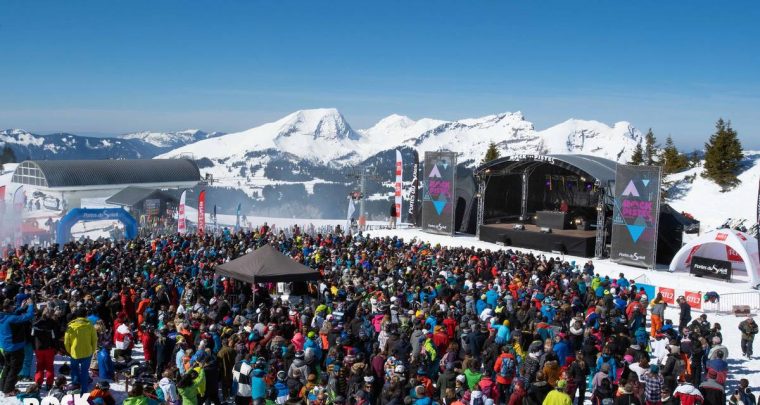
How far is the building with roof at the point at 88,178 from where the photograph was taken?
51.5 meters

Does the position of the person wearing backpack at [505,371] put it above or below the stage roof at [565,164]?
below

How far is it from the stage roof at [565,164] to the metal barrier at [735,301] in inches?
292

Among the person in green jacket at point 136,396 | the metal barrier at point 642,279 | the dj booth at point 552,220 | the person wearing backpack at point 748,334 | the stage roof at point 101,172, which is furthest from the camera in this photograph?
the stage roof at point 101,172

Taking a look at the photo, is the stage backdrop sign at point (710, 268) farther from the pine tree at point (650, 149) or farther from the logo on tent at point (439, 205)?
the pine tree at point (650, 149)

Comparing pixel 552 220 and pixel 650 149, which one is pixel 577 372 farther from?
pixel 650 149

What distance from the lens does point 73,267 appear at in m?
15.1

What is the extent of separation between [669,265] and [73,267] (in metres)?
20.4

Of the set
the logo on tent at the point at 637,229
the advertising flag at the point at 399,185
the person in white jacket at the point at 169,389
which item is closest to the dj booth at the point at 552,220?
the logo on tent at the point at 637,229

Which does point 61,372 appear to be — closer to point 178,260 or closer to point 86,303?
point 86,303

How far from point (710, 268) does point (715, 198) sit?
22.2 m

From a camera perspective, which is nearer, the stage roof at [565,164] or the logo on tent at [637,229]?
the logo on tent at [637,229]

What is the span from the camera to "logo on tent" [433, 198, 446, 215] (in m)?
30.4

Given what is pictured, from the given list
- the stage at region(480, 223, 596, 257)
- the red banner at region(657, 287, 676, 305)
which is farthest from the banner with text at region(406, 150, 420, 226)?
the red banner at region(657, 287, 676, 305)

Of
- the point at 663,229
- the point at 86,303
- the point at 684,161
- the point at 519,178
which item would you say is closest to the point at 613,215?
the point at 663,229
